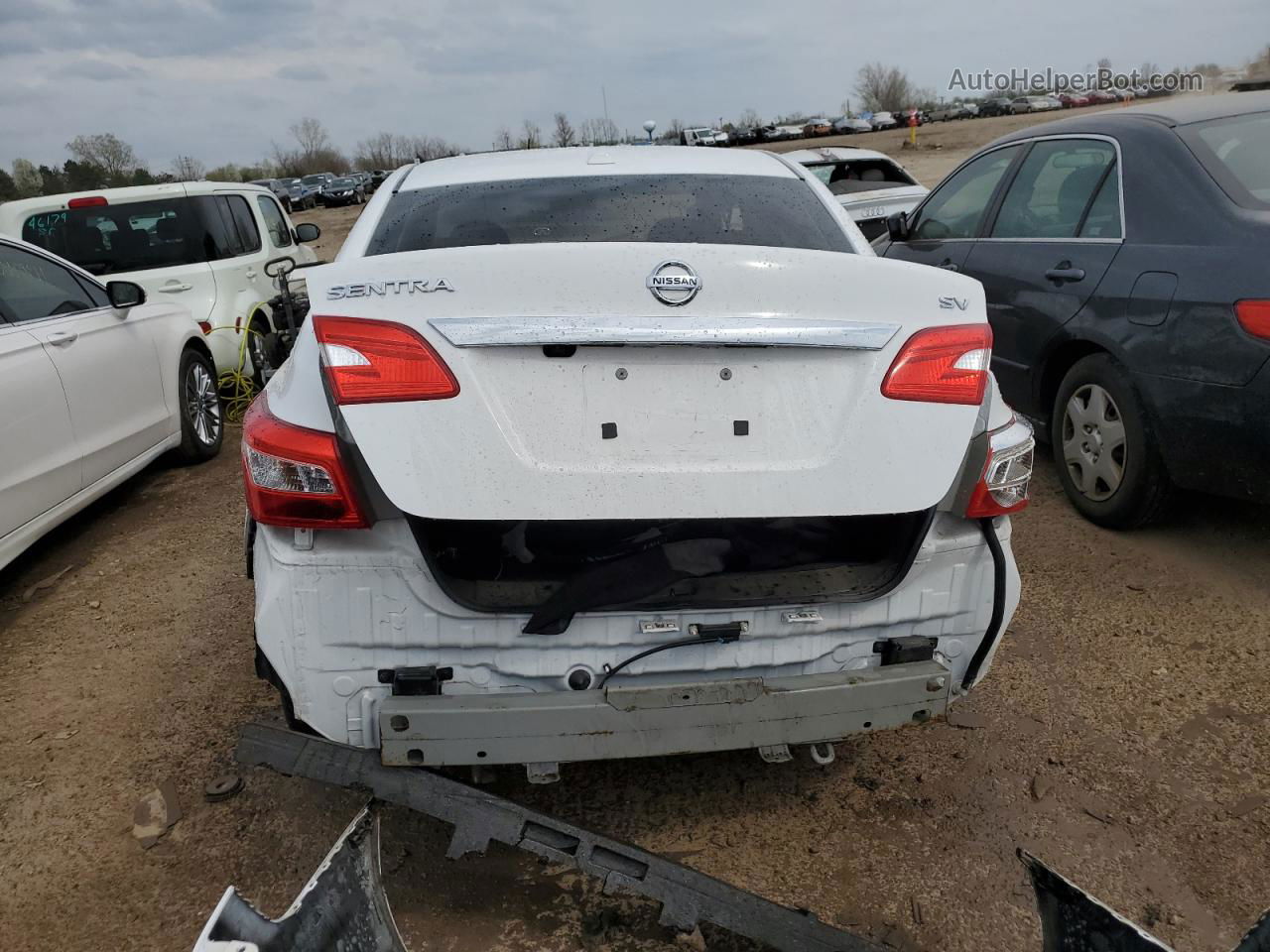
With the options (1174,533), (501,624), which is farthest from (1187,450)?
(501,624)

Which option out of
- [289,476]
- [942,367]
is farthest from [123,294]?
[942,367]

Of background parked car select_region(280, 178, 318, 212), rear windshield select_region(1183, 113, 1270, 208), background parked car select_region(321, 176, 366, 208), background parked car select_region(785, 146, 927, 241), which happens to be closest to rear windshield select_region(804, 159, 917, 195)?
background parked car select_region(785, 146, 927, 241)

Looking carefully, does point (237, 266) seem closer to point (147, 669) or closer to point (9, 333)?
point (9, 333)

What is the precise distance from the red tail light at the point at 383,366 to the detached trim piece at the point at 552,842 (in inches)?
32.3

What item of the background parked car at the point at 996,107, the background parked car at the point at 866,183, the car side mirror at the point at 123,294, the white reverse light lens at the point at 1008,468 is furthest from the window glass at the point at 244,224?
the background parked car at the point at 996,107

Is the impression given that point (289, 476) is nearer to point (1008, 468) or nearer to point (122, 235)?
point (1008, 468)

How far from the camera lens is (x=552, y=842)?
212cm

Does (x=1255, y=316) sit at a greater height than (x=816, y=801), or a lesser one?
greater

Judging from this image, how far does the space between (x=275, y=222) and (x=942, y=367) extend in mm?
8397

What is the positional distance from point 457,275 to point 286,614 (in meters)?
0.83

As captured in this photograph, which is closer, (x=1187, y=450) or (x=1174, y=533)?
(x=1187, y=450)

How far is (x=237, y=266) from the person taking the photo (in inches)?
315

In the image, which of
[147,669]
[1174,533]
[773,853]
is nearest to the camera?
[773,853]

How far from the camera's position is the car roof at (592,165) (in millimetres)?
3262
